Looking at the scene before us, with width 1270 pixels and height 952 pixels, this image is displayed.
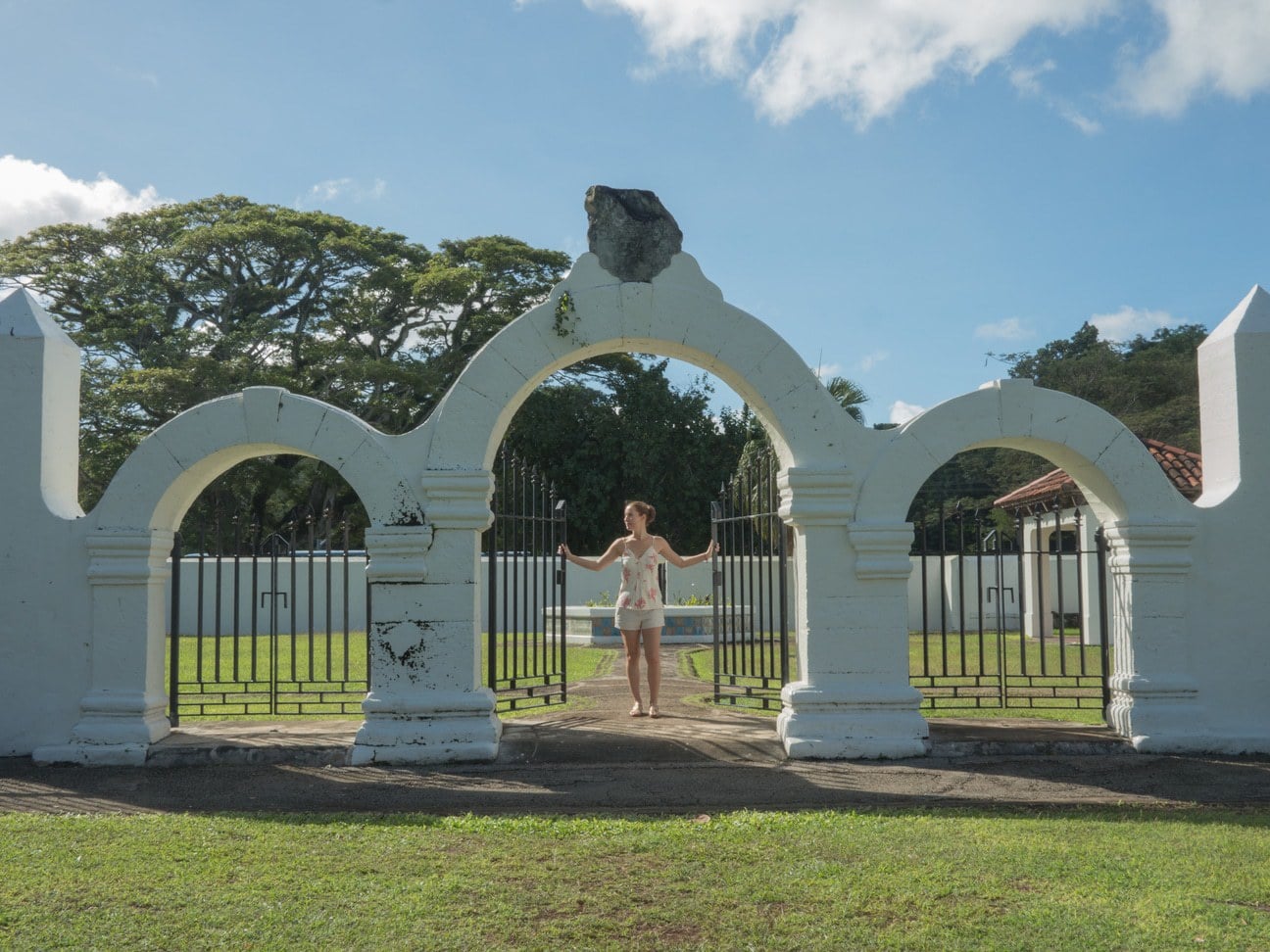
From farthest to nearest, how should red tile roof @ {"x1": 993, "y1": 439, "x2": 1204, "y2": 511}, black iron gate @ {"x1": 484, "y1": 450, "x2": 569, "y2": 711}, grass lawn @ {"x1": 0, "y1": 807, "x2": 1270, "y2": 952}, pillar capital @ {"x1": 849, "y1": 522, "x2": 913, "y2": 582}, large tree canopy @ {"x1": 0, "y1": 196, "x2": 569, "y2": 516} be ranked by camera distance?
large tree canopy @ {"x1": 0, "y1": 196, "x2": 569, "y2": 516}, red tile roof @ {"x1": 993, "y1": 439, "x2": 1204, "y2": 511}, black iron gate @ {"x1": 484, "y1": 450, "x2": 569, "y2": 711}, pillar capital @ {"x1": 849, "y1": 522, "x2": 913, "y2": 582}, grass lawn @ {"x1": 0, "y1": 807, "x2": 1270, "y2": 952}

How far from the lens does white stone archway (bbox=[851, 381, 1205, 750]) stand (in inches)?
279

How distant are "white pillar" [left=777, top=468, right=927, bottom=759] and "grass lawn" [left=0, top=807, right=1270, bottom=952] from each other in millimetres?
1390

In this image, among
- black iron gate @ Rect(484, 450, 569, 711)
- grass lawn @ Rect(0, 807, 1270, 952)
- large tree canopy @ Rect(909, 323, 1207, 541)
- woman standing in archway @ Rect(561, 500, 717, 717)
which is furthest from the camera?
large tree canopy @ Rect(909, 323, 1207, 541)

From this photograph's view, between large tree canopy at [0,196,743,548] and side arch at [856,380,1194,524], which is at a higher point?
large tree canopy at [0,196,743,548]

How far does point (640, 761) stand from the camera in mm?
6805

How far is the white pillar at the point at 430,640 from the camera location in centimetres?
683

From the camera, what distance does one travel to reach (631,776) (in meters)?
6.41

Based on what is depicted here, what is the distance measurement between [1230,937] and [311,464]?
71.0 ft

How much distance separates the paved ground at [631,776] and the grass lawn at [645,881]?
1.23 feet

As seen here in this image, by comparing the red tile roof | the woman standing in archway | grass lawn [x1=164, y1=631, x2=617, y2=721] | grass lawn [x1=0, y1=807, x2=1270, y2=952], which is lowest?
grass lawn [x1=0, y1=807, x2=1270, y2=952]

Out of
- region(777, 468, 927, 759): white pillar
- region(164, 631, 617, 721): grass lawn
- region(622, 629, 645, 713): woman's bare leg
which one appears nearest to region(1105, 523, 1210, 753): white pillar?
region(777, 468, 927, 759): white pillar

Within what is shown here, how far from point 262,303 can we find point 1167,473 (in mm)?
18452

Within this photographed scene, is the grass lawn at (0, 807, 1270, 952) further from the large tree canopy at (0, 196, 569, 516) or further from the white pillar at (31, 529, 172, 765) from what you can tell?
the large tree canopy at (0, 196, 569, 516)

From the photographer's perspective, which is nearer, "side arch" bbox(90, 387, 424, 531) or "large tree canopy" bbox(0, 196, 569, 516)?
"side arch" bbox(90, 387, 424, 531)
